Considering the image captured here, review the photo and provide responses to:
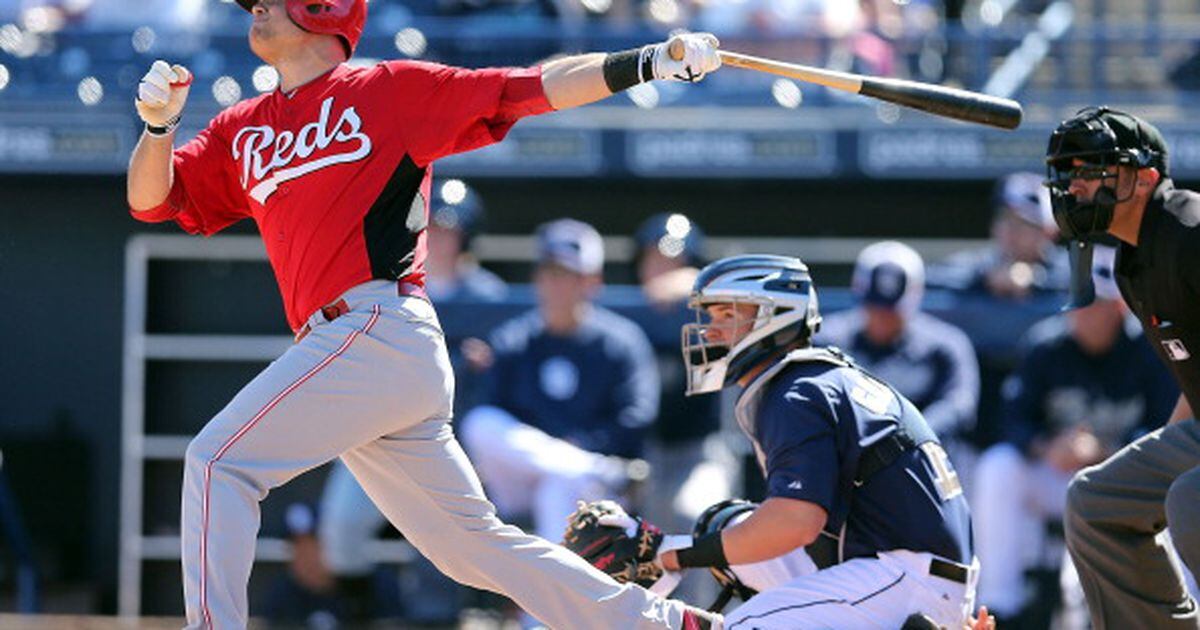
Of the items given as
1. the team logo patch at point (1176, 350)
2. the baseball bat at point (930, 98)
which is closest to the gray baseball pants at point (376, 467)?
the baseball bat at point (930, 98)

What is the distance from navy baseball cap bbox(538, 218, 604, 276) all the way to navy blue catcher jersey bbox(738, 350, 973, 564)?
3.32 metres

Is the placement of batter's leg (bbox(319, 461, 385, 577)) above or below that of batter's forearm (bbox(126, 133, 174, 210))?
below

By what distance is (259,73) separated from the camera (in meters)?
10.1

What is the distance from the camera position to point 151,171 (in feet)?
16.7

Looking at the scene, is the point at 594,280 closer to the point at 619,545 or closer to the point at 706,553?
the point at 619,545

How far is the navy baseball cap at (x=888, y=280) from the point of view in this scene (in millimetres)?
8312

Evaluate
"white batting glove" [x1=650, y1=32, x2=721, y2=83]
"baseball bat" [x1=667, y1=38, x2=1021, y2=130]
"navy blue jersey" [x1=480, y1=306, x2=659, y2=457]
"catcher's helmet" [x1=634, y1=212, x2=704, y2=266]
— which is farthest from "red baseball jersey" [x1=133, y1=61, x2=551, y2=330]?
"catcher's helmet" [x1=634, y1=212, x2=704, y2=266]

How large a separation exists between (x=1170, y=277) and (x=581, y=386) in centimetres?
362

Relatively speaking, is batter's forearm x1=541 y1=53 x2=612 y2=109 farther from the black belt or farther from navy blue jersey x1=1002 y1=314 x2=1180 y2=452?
navy blue jersey x1=1002 y1=314 x2=1180 y2=452

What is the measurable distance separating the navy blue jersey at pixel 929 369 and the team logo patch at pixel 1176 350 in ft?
9.76

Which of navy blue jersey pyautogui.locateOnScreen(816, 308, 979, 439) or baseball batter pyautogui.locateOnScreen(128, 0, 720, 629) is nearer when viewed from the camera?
baseball batter pyautogui.locateOnScreen(128, 0, 720, 629)

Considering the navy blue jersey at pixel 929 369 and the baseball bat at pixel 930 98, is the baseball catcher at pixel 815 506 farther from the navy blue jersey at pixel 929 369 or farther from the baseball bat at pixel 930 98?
the navy blue jersey at pixel 929 369

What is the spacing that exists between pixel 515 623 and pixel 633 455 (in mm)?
877

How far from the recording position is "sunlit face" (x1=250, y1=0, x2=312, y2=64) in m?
5.11
